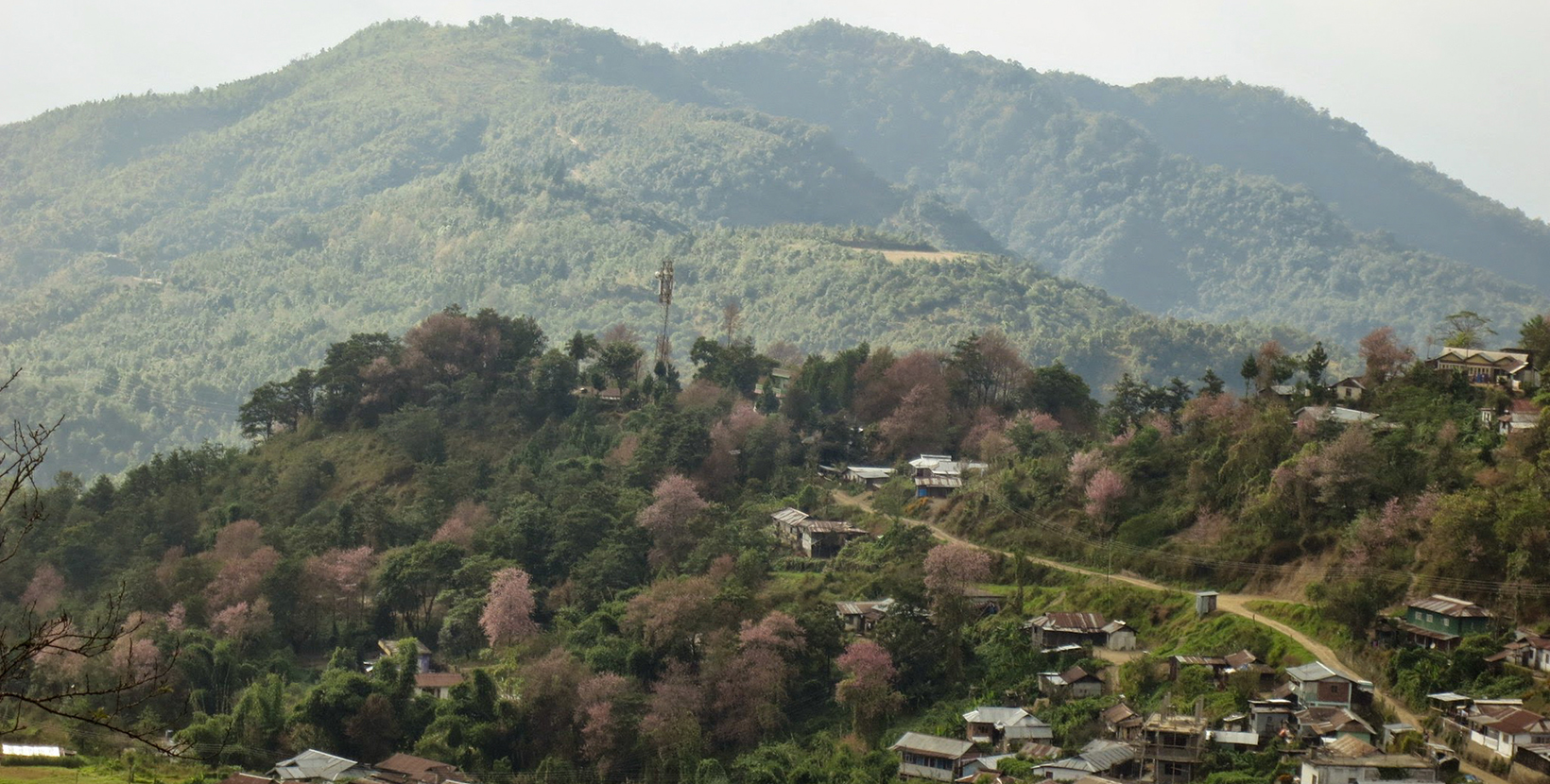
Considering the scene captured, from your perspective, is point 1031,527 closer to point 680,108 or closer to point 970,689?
point 970,689

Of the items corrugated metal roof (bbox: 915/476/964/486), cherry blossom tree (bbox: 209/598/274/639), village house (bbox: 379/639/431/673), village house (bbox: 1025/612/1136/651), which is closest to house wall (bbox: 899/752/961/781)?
village house (bbox: 1025/612/1136/651)

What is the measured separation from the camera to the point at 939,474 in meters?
46.4

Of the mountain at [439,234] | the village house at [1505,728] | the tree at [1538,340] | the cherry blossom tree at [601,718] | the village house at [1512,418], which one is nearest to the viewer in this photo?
the village house at [1505,728]

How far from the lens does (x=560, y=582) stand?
43.2 meters

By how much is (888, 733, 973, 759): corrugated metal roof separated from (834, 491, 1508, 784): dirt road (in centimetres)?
660

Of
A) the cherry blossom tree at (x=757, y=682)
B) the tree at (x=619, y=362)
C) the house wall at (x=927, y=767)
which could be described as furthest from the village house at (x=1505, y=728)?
the tree at (x=619, y=362)

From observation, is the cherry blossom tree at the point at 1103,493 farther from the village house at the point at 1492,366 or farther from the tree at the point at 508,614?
the tree at the point at 508,614

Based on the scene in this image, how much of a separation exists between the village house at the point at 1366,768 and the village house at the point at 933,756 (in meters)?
6.28

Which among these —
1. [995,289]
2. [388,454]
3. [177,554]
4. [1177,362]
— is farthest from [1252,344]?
[177,554]

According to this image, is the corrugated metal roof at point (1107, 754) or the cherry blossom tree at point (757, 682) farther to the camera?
the cherry blossom tree at point (757, 682)

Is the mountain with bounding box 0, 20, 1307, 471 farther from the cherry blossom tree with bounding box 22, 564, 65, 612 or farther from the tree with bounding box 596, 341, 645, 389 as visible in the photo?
the cherry blossom tree with bounding box 22, 564, 65, 612

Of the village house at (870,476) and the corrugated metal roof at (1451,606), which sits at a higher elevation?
the corrugated metal roof at (1451,606)

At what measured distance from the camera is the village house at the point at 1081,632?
3416 centimetres

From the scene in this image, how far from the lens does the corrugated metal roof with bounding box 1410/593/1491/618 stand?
2973cm
